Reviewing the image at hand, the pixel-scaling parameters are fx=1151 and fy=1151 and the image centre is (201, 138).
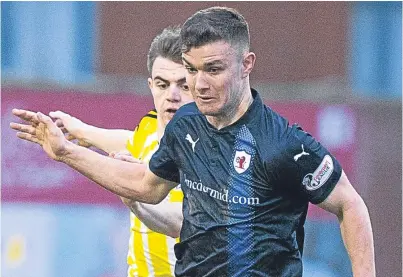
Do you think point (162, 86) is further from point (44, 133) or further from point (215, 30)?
point (215, 30)

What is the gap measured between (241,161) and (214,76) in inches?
15.1

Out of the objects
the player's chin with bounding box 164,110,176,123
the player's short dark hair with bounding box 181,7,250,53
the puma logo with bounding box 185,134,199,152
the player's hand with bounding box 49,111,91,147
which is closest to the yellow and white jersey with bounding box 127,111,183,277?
the player's chin with bounding box 164,110,176,123

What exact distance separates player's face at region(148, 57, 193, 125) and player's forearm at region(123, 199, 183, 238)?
1.96 feet

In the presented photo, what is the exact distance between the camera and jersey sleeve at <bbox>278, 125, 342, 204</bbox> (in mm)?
4793

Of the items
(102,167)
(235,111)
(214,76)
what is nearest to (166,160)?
(102,167)

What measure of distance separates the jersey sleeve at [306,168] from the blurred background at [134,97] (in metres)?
5.33

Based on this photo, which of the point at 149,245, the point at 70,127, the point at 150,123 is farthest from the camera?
the point at 70,127

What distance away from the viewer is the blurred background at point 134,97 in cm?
994

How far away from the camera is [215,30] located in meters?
4.89

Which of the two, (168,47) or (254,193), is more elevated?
(168,47)

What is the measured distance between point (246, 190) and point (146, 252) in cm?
152

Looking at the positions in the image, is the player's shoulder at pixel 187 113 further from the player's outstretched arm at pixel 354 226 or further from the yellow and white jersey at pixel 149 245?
the yellow and white jersey at pixel 149 245

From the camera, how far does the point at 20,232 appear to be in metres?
9.78

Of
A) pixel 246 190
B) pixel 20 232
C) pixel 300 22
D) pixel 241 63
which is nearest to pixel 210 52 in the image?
pixel 241 63
